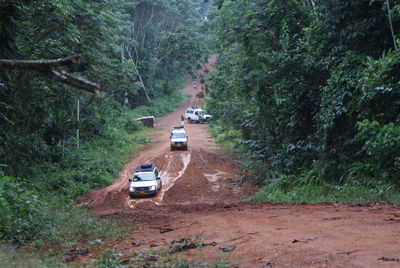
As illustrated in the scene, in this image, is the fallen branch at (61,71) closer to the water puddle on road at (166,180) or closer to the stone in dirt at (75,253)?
the stone in dirt at (75,253)

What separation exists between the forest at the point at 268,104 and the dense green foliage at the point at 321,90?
49mm

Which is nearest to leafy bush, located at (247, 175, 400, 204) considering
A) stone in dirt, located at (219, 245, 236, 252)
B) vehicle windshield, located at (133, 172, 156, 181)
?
stone in dirt, located at (219, 245, 236, 252)

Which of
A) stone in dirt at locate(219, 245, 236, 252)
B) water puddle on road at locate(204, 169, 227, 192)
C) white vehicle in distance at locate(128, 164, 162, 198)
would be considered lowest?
water puddle on road at locate(204, 169, 227, 192)

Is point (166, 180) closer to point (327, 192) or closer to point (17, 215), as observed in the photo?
point (327, 192)

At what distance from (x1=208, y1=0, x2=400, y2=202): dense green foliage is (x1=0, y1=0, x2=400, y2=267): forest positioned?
0.05m

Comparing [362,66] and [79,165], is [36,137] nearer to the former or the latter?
[79,165]

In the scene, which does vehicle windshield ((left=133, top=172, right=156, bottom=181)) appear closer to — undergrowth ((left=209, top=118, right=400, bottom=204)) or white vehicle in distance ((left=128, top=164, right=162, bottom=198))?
white vehicle in distance ((left=128, top=164, right=162, bottom=198))

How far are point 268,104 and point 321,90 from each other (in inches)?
178

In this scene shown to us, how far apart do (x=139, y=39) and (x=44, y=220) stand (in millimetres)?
51482

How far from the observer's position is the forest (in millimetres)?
12945

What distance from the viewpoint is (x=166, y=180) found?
27.3 m

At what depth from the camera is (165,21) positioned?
2424 inches

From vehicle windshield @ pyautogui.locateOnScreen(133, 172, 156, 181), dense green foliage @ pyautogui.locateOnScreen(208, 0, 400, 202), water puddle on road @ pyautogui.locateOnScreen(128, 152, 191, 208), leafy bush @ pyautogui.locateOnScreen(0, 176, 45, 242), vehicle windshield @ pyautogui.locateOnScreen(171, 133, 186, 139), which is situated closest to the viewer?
leafy bush @ pyautogui.locateOnScreen(0, 176, 45, 242)

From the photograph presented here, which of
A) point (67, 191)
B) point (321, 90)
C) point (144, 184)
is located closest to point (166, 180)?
point (144, 184)
